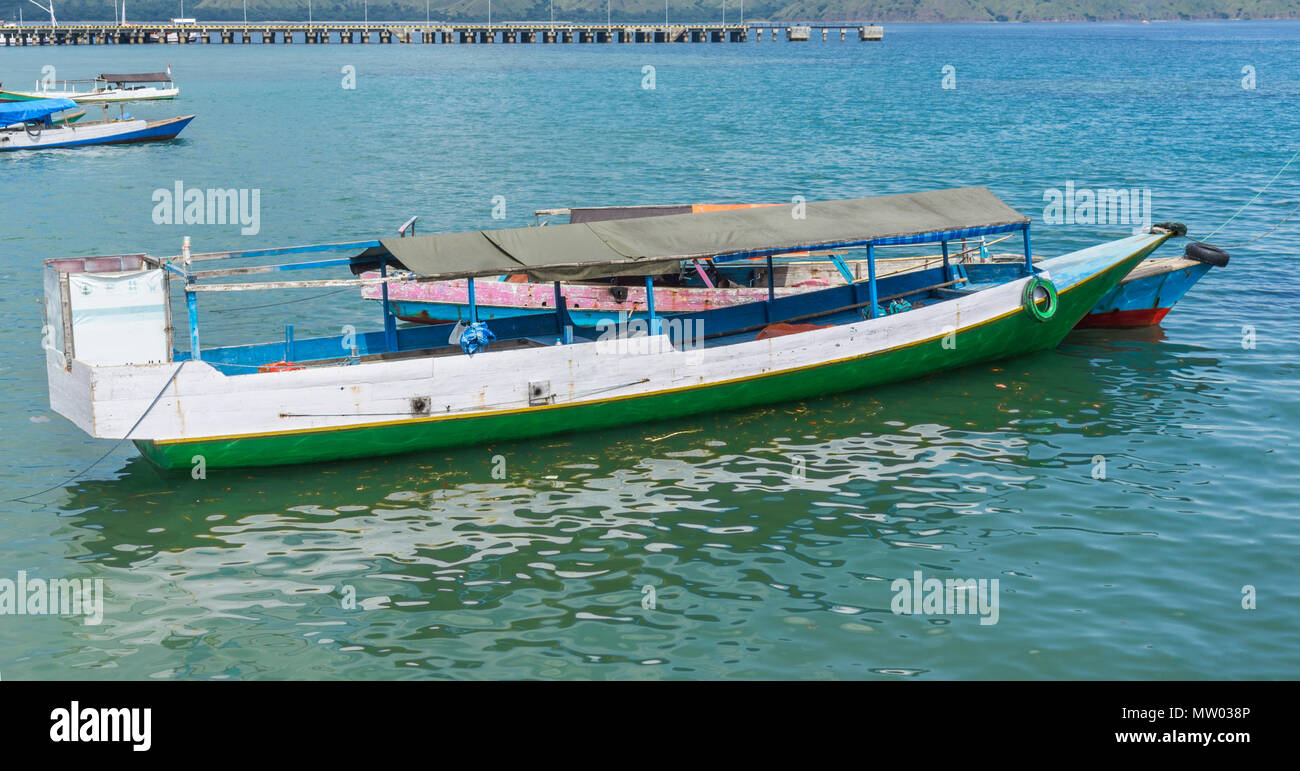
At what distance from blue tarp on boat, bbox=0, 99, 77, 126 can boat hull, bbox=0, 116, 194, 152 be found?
81cm

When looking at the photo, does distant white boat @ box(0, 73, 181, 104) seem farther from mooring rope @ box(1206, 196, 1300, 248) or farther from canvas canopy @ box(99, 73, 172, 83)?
mooring rope @ box(1206, 196, 1300, 248)

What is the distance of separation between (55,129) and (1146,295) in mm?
45773

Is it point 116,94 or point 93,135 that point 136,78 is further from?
point 93,135

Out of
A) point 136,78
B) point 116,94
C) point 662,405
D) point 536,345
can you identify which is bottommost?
point 662,405

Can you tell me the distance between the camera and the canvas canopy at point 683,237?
1720 centimetres

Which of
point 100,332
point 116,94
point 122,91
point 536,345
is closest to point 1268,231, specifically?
point 536,345

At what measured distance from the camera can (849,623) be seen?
42.2 ft

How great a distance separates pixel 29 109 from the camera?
5119cm

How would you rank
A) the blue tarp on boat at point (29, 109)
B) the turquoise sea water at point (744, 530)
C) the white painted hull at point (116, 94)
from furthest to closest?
the white painted hull at point (116, 94) < the blue tarp on boat at point (29, 109) < the turquoise sea water at point (744, 530)

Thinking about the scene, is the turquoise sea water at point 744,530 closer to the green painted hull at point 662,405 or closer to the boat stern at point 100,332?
the green painted hull at point 662,405

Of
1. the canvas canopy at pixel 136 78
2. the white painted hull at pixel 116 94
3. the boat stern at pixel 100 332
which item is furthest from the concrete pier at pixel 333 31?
the boat stern at pixel 100 332

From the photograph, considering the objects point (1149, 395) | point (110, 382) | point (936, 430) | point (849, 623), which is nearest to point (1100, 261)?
point (1149, 395)
